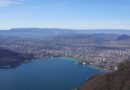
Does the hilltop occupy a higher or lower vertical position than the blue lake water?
higher

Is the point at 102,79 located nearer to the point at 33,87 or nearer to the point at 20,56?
the point at 33,87

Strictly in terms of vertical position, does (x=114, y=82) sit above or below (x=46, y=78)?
above

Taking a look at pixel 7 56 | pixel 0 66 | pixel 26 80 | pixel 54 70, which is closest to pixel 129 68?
pixel 26 80

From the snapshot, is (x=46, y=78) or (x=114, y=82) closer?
(x=114, y=82)

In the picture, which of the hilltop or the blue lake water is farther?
the blue lake water

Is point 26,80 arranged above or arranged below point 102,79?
below

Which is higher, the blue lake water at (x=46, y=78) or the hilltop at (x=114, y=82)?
the hilltop at (x=114, y=82)

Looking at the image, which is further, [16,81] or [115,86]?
[16,81]

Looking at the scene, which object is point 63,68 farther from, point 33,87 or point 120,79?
point 120,79

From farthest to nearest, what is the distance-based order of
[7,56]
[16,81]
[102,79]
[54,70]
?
1. [7,56]
2. [54,70]
3. [16,81]
4. [102,79]

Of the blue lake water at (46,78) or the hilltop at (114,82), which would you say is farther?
the blue lake water at (46,78)

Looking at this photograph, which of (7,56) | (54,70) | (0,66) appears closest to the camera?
(54,70)
